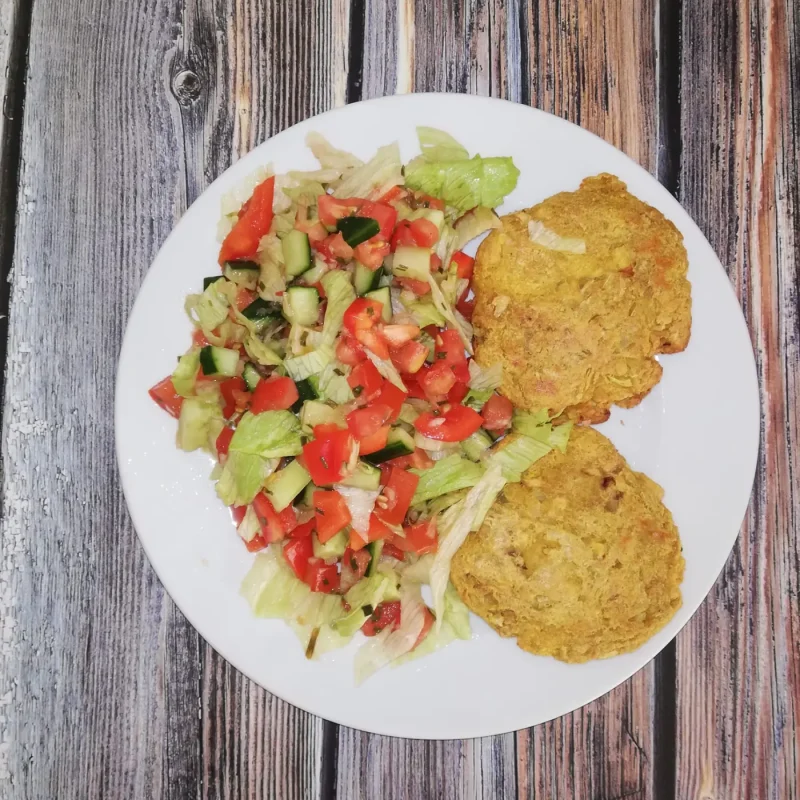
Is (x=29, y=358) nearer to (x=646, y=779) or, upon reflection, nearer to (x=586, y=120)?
(x=586, y=120)

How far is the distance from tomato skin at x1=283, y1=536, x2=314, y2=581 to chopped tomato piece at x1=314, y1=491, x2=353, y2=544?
185 millimetres

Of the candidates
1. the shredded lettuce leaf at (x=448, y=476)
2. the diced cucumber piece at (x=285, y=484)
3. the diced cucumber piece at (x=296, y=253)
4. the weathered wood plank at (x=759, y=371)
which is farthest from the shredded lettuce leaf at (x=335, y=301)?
the weathered wood plank at (x=759, y=371)

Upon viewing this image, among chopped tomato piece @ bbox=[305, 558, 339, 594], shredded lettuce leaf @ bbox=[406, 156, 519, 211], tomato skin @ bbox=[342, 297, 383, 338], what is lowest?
chopped tomato piece @ bbox=[305, 558, 339, 594]

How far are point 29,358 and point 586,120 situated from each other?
3148 millimetres

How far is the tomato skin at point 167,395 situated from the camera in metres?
2.87

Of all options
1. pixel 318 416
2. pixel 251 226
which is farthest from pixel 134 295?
pixel 318 416

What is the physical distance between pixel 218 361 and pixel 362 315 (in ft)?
2.14

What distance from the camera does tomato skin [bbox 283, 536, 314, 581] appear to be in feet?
9.41

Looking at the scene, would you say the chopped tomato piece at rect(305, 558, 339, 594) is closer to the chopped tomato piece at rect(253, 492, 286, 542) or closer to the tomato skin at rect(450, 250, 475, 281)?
the chopped tomato piece at rect(253, 492, 286, 542)

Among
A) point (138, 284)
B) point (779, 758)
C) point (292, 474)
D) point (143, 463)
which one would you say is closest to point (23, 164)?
point (138, 284)

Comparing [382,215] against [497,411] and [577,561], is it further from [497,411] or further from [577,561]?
[577,561]

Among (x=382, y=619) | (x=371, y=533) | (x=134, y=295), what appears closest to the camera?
(x=371, y=533)

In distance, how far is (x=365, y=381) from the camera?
2688 millimetres

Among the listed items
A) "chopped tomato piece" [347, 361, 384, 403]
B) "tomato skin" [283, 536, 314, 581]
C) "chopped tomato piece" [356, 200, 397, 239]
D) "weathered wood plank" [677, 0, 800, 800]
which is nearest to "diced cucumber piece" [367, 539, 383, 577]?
"tomato skin" [283, 536, 314, 581]
